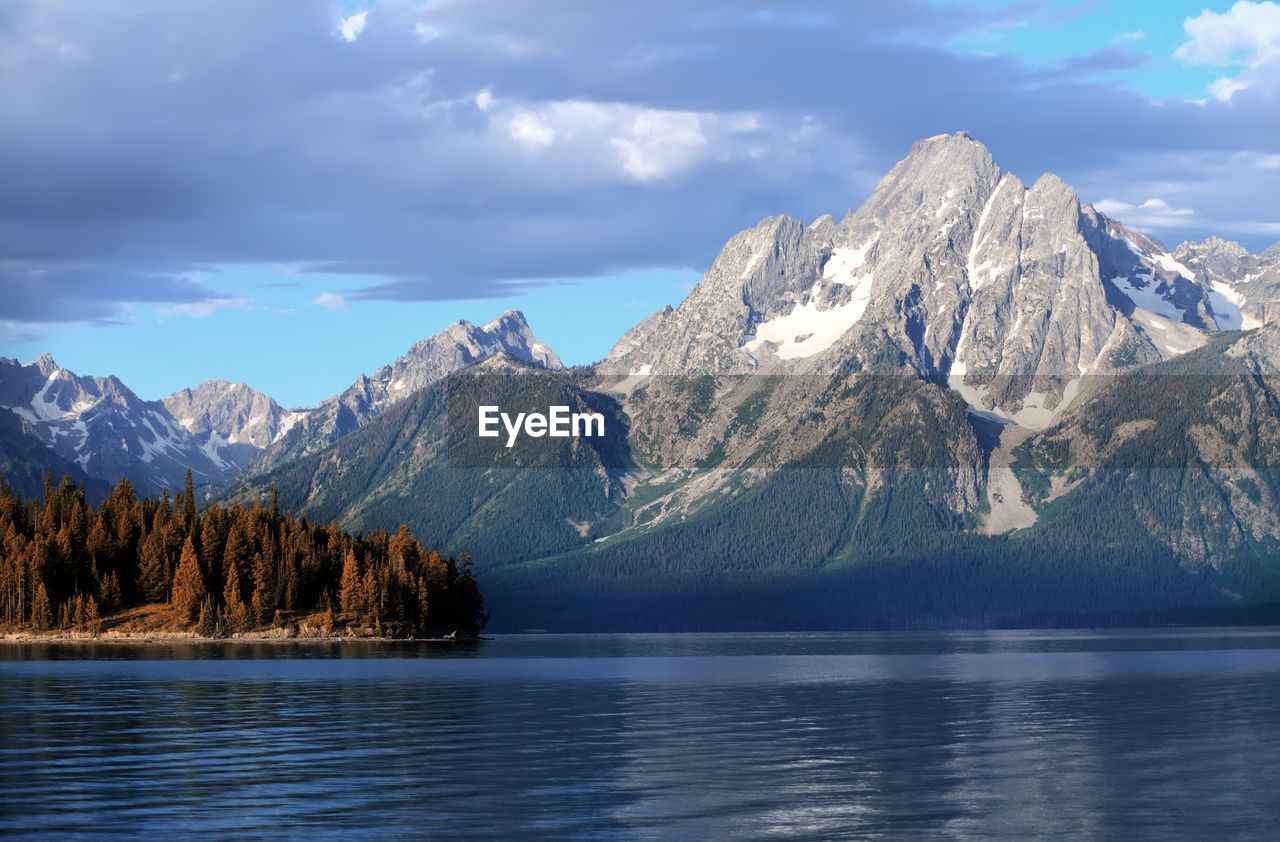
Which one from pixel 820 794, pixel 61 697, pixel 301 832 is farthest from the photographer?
pixel 61 697

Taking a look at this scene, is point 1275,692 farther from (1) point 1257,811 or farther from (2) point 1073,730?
(1) point 1257,811

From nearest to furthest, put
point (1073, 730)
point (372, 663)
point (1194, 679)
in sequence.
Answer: point (1073, 730)
point (1194, 679)
point (372, 663)

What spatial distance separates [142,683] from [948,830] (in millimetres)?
110321

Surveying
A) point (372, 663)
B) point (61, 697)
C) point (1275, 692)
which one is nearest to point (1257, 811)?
point (1275, 692)

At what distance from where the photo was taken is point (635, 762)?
269 feet

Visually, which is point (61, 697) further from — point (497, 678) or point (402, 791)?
point (402, 791)

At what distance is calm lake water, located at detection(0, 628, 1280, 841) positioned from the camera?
61.7m

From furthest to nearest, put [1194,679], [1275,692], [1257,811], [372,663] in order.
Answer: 1. [372,663]
2. [1194,679]
3. [1275,692]
4. [1257,811]

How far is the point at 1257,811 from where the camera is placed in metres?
64.9

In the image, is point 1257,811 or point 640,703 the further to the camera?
point 640,703

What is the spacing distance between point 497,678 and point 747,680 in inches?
1168

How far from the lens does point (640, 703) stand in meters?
130

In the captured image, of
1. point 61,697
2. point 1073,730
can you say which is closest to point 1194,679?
point 1073,730

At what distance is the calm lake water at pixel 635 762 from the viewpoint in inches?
2429
